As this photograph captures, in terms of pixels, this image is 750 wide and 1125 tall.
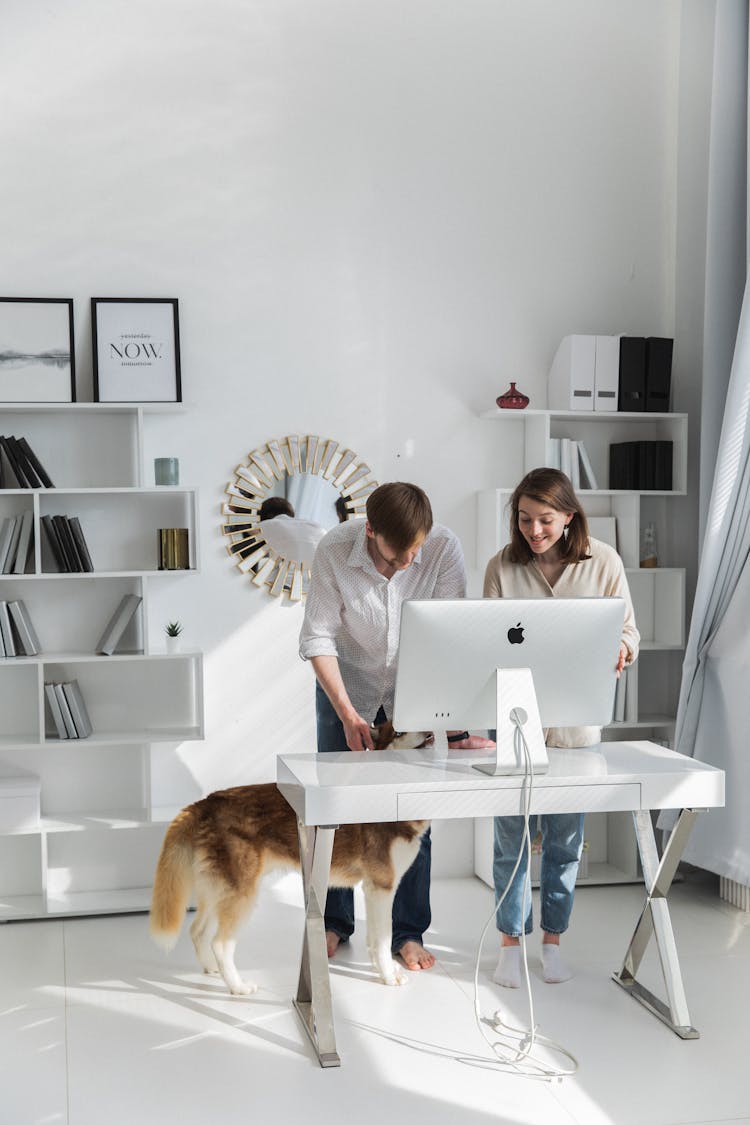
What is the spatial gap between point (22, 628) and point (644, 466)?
220 centimetres

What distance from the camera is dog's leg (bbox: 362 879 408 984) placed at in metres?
2.94

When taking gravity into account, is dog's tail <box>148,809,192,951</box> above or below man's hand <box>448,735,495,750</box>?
below

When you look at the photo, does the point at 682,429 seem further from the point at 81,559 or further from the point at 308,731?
the point at 81,559

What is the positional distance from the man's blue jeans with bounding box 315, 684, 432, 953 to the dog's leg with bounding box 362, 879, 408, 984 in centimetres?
19

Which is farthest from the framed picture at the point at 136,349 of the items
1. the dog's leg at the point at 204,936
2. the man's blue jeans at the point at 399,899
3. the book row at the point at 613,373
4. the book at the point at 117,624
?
the dog's leg at the point at 204,936

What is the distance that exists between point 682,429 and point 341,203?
145 centimetres

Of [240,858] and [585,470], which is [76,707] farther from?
[585,470]

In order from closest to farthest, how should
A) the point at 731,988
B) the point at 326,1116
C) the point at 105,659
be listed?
the point at 326,1116 < the point at 731,988 < the point at 105,659

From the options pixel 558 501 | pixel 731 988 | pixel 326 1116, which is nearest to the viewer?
pixel 326 1116

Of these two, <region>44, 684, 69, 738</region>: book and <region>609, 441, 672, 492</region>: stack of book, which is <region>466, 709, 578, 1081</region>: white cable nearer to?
<region>44, 684, 69, 738</region>: book

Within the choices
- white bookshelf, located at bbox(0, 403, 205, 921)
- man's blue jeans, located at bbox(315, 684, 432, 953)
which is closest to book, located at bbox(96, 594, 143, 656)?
white bookshelf, located at bbox(0, 403, 205, 921)

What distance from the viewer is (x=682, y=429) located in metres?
4.00

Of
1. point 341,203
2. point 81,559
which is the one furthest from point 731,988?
point 341,203

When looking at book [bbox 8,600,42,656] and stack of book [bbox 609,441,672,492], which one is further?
stack of book [bbox 609,441,672,492]
